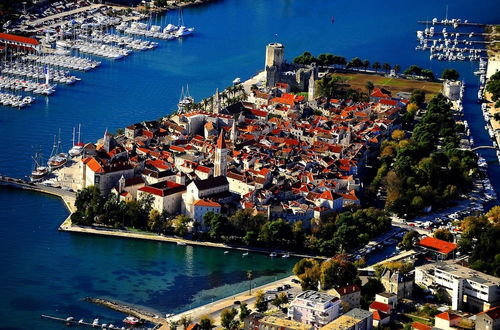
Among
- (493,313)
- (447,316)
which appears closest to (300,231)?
(447,316)

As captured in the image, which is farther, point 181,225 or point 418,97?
point 418,97

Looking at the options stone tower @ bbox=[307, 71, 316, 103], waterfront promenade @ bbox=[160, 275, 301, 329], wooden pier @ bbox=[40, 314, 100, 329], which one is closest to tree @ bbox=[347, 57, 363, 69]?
stone tower @ bbox=[307, 71, 316, 103]

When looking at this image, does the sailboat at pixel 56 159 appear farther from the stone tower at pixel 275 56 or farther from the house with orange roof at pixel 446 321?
the house with orange roof at pixel 446 321

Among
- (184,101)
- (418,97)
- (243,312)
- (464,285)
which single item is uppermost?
(418,97)

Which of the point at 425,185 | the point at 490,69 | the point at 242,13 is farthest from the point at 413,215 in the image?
the point at 242,13

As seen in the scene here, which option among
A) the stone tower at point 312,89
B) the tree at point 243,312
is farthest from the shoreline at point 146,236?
the stone tower at point 312,89

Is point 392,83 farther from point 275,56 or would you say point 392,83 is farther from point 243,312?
point 243,312

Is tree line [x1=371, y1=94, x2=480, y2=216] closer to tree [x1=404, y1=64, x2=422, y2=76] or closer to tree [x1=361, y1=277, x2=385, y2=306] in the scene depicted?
tree [x1=361, y1=277, x2=385, y2=306]
